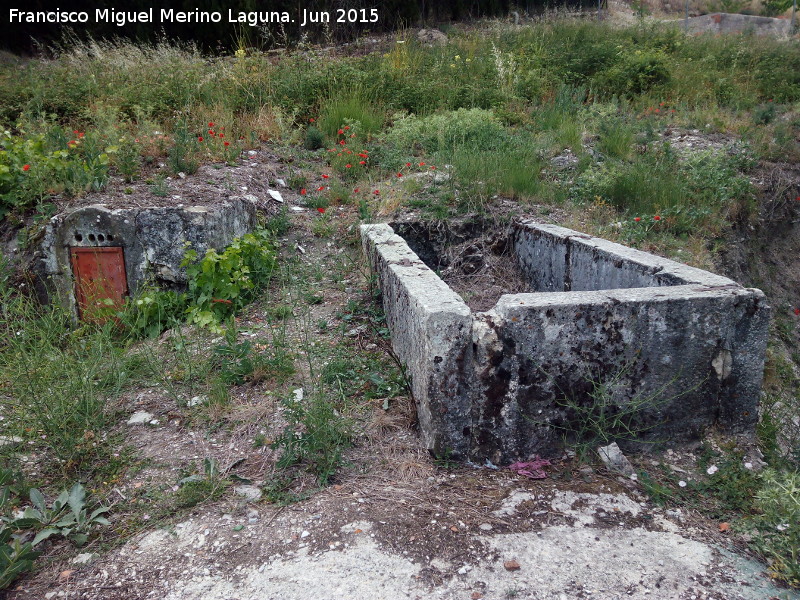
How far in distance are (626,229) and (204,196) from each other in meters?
3.73

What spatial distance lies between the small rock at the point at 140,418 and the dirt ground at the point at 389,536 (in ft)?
0.10

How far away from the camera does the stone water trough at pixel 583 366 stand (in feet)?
8.66

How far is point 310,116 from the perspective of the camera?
7.83 metres

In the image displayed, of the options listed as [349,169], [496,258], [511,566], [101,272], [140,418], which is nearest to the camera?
[511,566]

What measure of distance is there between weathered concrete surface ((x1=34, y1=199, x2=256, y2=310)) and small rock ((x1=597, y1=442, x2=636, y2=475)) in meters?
3.36

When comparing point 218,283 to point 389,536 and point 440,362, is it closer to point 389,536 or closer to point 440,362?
point 440,362

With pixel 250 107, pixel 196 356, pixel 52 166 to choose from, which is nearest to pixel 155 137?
pixel 52 166

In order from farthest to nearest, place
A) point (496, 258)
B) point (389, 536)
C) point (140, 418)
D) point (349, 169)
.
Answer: point (349, 169), point (496, 258), point (140, 418), point (389, 536)

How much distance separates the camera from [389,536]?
7.66 feet

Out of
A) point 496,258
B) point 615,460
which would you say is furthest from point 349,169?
point 615,460

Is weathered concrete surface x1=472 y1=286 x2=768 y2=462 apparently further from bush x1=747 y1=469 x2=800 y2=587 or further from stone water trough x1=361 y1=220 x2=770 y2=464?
bush x1=747 y1=469 x2=800 y2=587

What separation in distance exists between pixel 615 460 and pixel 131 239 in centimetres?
385

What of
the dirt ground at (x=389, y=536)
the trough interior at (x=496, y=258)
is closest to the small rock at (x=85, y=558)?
the dirt ground at (x=389, y=536)

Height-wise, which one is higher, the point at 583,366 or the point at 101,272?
the point at 101,272
